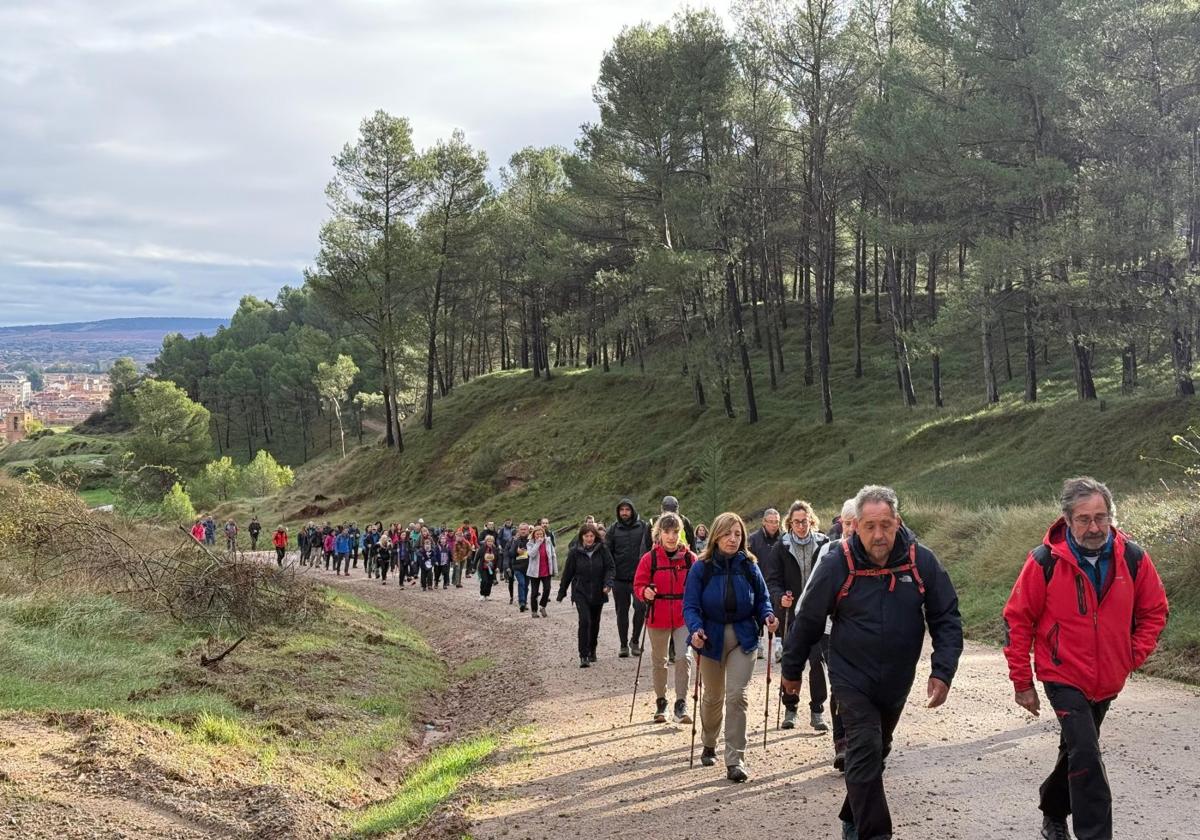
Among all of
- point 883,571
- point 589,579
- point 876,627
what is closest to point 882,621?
point 876,627

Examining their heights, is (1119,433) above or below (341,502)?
above

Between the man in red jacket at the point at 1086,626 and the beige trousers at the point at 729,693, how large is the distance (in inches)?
94.4

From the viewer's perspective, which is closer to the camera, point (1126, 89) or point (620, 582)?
point (620, 582)

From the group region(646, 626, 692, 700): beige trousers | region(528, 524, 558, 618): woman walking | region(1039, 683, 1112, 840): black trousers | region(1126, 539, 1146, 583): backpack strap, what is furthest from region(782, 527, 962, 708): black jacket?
region(528, 524, 558, 618): woman walking

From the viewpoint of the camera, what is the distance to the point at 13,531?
13.9m

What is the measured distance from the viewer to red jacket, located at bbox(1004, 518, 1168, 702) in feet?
15.0

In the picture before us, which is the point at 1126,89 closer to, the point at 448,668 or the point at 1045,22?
the point at 1045,22

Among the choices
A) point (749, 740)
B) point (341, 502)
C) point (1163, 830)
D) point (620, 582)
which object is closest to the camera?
point (1163, 830)

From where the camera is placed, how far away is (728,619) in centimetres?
689

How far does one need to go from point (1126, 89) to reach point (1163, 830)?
2241 centimetres

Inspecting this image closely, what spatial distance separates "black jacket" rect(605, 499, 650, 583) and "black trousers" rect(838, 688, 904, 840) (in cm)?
701

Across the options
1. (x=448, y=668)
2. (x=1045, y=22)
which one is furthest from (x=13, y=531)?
(x=1045, y=22)

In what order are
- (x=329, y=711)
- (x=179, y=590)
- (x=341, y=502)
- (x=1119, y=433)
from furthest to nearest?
(x=341, y=502)
(x=1119, y=433)
(x=179, y=590)
(x=329, y=711)

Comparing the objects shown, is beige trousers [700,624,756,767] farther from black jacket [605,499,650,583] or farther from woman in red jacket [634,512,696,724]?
black jacket [605,499,650,583]
